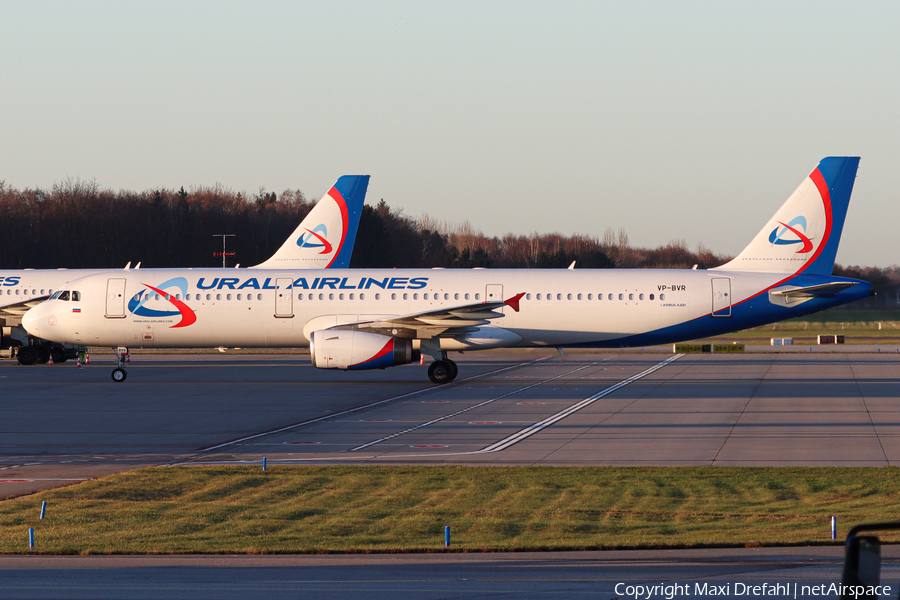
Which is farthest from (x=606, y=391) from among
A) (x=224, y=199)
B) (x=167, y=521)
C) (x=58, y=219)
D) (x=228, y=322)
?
(x=224, y=199)

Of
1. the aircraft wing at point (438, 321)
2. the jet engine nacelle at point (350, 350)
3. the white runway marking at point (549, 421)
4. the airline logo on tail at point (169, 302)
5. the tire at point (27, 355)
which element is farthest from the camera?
the tire at point (27, 355)

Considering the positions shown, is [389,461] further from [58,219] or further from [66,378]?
[58,219]

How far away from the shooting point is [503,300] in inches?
1428

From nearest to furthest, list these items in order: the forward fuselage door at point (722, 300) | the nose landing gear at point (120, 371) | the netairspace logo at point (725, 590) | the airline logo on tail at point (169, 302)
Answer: the netairspace logo at point (725, 590) → the forward fuselage door at point (722, 300) → the airline logo on tail at point (169, 302) → the nose landing gear at point (120, 371)

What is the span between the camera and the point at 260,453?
66.3ft

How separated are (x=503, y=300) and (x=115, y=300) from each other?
14.4m

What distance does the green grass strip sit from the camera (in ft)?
40.7

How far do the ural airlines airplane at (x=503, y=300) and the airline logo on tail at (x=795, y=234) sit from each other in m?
0.04

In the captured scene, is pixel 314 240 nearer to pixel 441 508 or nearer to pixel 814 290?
pixel 814 290

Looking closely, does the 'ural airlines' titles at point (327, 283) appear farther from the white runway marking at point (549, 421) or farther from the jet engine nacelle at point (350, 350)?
the white runway marking at point (549, 421)

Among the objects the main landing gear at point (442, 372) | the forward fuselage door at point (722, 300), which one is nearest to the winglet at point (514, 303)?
the main landing gear at point (442, 372)

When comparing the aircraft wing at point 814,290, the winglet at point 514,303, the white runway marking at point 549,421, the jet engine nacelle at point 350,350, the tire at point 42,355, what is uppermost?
the aircraft wing at point 814,290

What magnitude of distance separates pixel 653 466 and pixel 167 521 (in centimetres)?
878

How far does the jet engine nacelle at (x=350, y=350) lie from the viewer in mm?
33656
